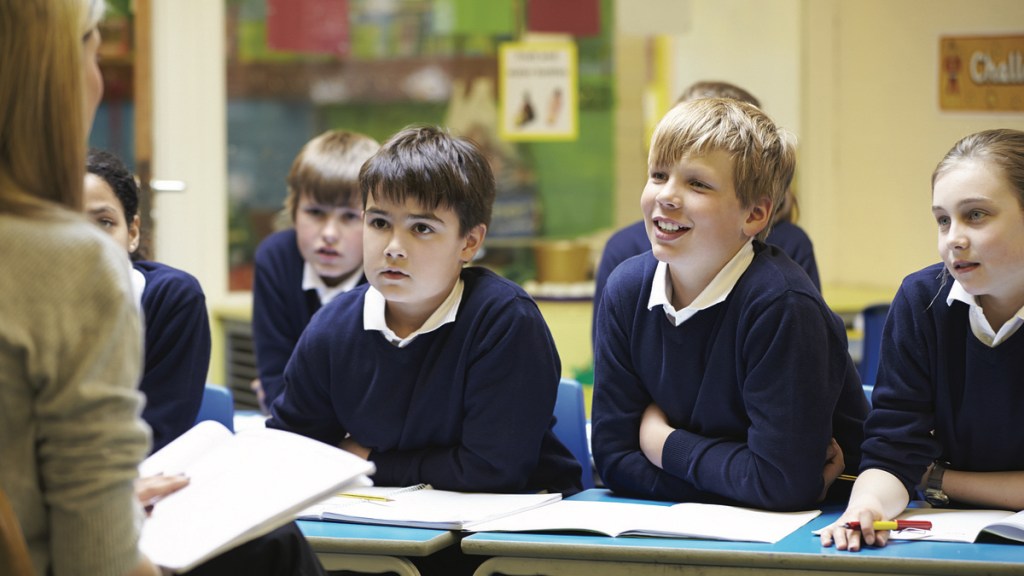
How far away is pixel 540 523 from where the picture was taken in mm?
1879

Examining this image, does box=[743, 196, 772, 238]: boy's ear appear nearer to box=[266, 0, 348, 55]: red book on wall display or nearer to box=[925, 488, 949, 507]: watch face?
box=[925, 488, 949, 507]: watch face

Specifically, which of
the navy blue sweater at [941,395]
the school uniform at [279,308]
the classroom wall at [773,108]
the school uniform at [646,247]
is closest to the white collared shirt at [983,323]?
the navy blue sweater at [941,395]

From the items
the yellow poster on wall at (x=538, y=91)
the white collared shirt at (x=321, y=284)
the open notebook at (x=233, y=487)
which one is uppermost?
the yellow poster on wall at (x=538, y=91)

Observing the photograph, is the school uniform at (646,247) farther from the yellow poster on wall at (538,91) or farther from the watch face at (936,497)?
the yellow poster on wall at (538,91)

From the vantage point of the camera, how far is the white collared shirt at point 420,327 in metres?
2.27

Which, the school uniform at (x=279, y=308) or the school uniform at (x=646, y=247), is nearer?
the school uniform at (x=646, y=247)

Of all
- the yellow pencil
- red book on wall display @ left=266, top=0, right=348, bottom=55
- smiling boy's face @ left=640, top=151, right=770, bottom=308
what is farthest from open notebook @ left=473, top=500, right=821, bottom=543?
red book on wall display @ left=266, top=0, right=348, bottom=55

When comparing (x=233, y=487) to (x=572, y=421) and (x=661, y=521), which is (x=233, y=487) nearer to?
(x=661, y=521)

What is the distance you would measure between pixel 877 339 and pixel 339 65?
2.34m

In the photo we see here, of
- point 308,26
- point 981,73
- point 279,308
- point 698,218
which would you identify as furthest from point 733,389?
point 308,26

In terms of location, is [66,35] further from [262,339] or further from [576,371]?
[576,371]

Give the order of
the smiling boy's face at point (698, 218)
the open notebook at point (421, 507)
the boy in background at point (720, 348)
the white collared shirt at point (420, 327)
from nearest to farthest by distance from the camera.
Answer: the open notebook at point (421, 507)
the boy in background at point (720, 348)
the smiling boy's face at point (698, 218)
the white collared shirt at point (420, 327)

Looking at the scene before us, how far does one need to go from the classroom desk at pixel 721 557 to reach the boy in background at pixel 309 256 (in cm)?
142

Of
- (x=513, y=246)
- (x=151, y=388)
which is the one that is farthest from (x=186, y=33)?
(x=151, y=388)
